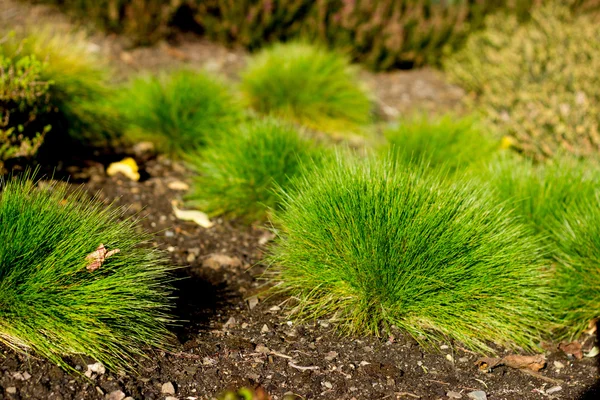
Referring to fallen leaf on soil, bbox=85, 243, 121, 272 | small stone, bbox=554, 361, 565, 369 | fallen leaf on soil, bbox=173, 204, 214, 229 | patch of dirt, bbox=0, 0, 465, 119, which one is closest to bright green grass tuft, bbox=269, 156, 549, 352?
small stone, bbox=554, 361, 565, 369

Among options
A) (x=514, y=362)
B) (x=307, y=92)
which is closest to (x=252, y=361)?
(x=514, y=362)

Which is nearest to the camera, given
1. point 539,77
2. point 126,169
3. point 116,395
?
point 116,395

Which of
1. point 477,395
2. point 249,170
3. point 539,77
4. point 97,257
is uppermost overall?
point 539,77

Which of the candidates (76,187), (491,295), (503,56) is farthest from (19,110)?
(503,56)

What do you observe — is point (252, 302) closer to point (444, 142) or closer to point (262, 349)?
point (262, 349)

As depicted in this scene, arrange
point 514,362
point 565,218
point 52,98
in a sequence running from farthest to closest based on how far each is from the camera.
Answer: point 52,98 → point 565,218 → point 514,362

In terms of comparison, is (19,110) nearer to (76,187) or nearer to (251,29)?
(76,187)

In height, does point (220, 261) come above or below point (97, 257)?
below

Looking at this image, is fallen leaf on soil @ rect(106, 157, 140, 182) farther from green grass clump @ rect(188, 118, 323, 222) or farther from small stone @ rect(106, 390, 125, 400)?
small stone @ rect(106, 390, 125, 400)
